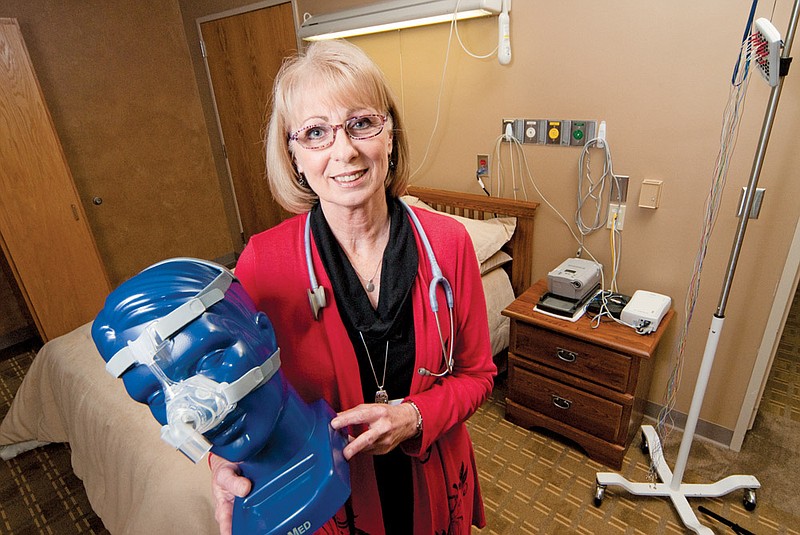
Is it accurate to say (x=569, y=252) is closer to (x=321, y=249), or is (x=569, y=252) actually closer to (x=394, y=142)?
(x=394, y=142)

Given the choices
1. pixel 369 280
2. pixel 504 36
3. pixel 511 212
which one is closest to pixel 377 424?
pixel 369 280

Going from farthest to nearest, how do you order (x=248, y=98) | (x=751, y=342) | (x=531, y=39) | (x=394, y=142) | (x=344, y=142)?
Result: (x=248, y=98), (x=531, y=39), (x=751, y=342), (x=394, y=142), (x=344, y=142)

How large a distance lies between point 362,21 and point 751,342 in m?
2.31

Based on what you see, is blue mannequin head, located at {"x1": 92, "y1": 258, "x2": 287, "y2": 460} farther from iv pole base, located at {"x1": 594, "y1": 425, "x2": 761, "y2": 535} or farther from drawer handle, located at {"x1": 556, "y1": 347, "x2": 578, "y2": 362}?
iv pole base, located at {"x1": 594, "y1": 425, "x2": 761, "y2": 535}

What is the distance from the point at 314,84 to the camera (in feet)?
2.60

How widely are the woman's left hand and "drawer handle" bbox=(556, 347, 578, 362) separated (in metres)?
1.27

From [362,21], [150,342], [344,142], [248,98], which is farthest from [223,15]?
[150,342]

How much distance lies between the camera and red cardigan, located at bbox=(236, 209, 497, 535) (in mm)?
835

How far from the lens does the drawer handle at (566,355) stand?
188cm

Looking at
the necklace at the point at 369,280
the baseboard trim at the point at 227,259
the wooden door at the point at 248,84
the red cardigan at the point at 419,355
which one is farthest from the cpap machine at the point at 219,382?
the baseboard trim at the point at 227,259

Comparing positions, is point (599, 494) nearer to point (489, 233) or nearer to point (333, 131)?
point (489, 233)

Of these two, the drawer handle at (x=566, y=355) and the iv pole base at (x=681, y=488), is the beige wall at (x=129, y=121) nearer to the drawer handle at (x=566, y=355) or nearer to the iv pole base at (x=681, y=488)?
the drawer handle at (x=566, y=355)

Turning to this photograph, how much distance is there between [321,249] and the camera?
870 millimetres

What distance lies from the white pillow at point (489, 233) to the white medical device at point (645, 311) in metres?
0.63
